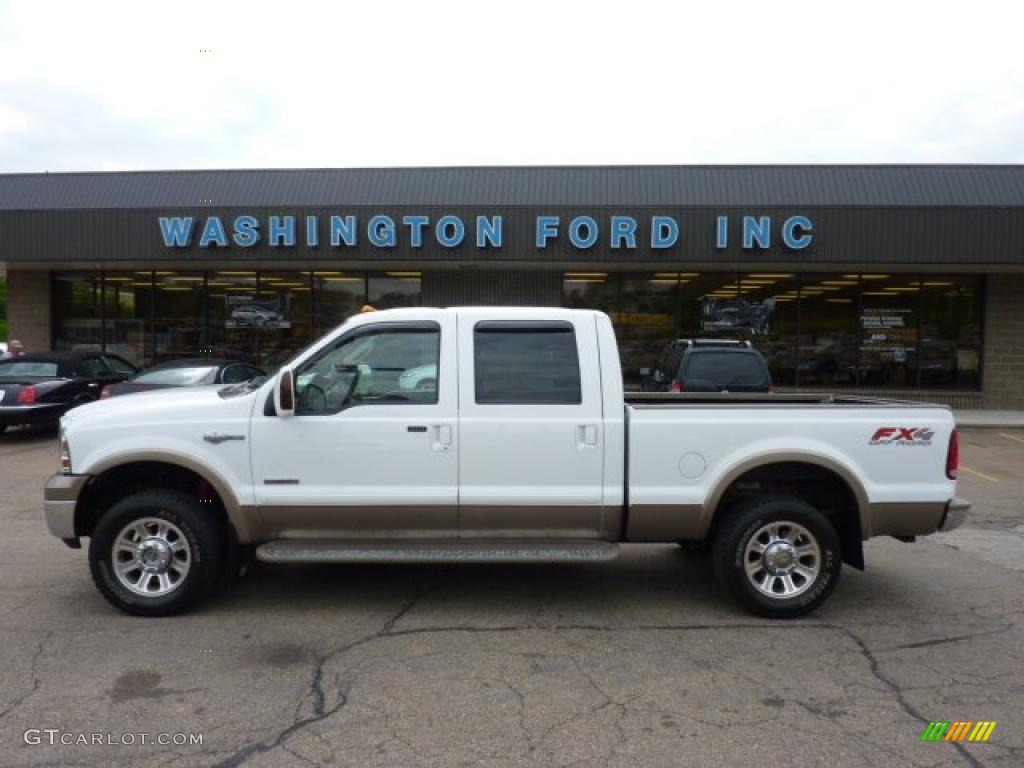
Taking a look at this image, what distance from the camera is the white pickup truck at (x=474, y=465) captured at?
16.8ft

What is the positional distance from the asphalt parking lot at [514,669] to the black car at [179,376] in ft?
20.6

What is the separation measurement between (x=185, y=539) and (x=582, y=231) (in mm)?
13155

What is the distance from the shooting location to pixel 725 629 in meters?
5.10

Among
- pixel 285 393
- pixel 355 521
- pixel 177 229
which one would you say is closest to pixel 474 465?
pixel 355 521

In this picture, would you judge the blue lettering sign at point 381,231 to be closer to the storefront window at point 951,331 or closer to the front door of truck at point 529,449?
the storefront window at point 951,331

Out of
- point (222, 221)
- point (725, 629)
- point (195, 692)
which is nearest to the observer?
point (195, 692)

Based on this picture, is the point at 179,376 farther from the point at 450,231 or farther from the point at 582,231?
the point at 582,231

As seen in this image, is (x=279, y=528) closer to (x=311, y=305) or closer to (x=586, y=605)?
(x=586, y=605)

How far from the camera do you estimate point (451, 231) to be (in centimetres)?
1725

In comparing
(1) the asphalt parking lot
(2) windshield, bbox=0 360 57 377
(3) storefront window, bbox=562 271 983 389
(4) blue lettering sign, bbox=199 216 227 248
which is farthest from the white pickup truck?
(3) storefront window, bbox=562 271 983 389

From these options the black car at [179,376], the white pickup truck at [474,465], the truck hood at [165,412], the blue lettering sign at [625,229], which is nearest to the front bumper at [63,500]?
the white pickup truck at [474,465]

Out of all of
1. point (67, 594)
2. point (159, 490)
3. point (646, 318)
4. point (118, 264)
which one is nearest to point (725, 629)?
point (159, 490)

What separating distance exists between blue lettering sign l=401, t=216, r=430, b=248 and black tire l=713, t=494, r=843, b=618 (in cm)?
1308

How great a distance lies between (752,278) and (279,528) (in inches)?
630
